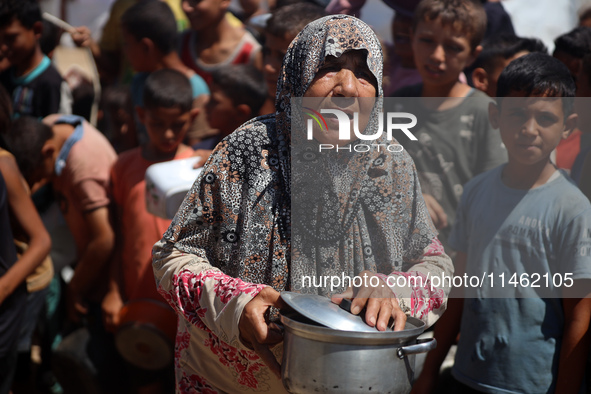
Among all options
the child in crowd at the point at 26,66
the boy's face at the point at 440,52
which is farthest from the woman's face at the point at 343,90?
the child in crowd at the point at 26,66

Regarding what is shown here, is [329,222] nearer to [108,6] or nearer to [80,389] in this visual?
[80,389]

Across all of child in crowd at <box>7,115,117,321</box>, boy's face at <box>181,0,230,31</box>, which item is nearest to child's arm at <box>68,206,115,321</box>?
child in crowd at <box>7,115,117,321</box>

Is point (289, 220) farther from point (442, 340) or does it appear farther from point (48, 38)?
point (48, 38)

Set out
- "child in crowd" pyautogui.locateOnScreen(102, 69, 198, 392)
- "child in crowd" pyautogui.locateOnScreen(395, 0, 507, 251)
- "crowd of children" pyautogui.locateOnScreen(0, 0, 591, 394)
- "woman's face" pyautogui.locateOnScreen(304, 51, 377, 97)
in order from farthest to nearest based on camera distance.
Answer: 1. "child in crowd" pyautogui.locateOnScreen(102, 69, 198, 392)
2. "child in crowd" pyautogui.locateOnScreen(395, 0, 507, 251)
3. "crowd of children" pyautogui.locateOnScreen(0, 0, 591, 394)
4. "woman's face" pyautogui.locateOnScreen(304, 51, 377, 97)

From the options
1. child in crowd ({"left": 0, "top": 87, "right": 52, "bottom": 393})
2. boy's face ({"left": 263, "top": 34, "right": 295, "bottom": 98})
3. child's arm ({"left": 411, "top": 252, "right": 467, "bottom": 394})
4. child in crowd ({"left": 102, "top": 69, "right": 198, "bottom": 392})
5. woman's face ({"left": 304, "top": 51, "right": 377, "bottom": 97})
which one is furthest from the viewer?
boy's face ({"left": 263, "top": 34, "right": 295, "bottom": 98})

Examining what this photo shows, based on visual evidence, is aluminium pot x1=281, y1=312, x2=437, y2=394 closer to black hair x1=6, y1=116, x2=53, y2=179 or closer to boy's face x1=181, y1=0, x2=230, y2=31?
black hair x1=6, y1=116, x2=53, y2=179

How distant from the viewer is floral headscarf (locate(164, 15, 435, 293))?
1838mm

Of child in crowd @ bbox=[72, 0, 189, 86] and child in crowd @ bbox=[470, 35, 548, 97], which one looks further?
child in crowd @ bbox=[72, 0, 189, 86]

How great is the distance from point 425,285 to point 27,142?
265 centimetres

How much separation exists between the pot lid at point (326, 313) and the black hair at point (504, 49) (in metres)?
2.27

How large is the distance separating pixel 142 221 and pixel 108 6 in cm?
373

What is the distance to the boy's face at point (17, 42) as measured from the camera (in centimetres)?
454

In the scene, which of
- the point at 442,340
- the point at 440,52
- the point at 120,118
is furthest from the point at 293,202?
the point at 120,118

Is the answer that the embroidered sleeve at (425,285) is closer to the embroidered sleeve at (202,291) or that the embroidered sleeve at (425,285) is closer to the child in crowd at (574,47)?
the embroidered sleeve at (202,291)
